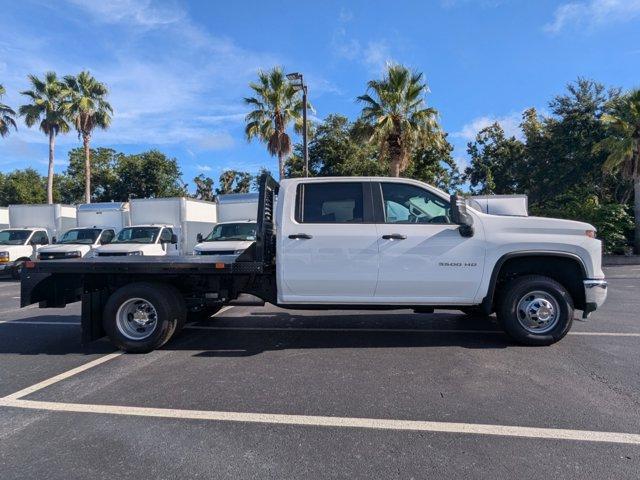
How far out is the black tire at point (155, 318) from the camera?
5.78 meters

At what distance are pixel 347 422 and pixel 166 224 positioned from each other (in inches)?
537

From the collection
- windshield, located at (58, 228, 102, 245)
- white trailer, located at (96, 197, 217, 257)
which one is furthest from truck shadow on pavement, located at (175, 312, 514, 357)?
windshield, located at (58, 228, 102, 245)

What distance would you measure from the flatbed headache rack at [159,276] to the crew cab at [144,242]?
725 cm

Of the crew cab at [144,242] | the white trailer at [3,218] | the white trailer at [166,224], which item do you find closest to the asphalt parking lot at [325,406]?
the crew cab at [144,242]

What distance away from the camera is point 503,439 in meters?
3.40

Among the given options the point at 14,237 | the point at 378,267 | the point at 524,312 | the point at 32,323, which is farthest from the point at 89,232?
the point at 524,312

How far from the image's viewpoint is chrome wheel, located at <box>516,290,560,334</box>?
5676 mm

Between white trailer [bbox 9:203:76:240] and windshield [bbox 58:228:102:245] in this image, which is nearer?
windshield [bbox 58:228:102:245]

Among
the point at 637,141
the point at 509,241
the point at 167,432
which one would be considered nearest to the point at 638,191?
the point at 637,141

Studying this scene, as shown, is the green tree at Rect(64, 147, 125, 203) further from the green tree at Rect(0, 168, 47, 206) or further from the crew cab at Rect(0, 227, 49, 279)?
the crew cab at Rect(0, 227, 49, 279)

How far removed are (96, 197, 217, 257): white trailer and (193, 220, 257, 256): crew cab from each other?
1.87 m

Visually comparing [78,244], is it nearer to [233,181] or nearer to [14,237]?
[14,237]

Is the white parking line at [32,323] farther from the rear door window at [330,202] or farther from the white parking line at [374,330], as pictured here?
the rear door window at [330,202]

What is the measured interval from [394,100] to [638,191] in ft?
41.3
